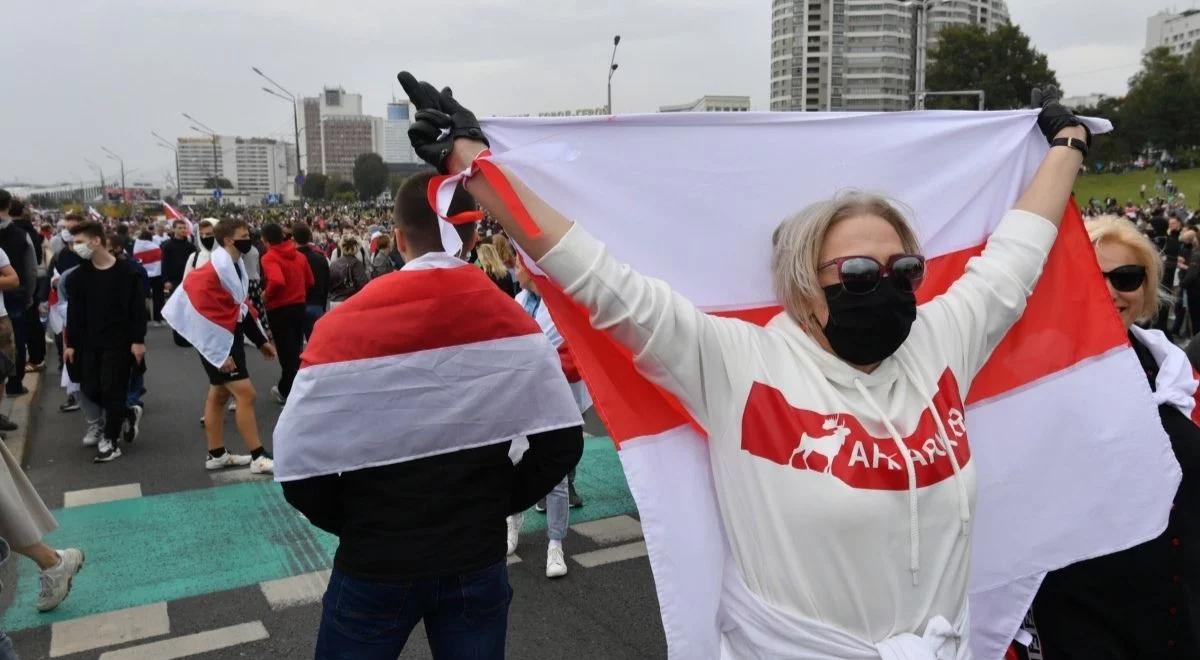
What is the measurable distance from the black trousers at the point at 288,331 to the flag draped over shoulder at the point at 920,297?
7138 millimetres

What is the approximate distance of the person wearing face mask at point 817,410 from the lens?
5.67 ft

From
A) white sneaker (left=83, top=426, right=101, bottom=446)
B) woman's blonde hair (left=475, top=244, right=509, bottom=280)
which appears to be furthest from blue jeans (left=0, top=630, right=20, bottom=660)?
white sneaker (left=83, top=426, right=101, bottom=446)

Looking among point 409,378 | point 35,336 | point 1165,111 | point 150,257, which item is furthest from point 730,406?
point 1165,111

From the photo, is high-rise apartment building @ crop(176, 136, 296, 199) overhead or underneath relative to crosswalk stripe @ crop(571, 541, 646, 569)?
overhead

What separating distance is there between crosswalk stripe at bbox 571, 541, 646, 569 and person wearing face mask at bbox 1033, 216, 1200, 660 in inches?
112

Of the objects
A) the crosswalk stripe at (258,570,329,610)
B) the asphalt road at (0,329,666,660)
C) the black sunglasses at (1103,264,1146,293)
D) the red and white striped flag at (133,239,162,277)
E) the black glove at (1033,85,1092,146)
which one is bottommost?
the asphalt road at (0,329,666,660)

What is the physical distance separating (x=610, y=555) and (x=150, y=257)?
1295 cm

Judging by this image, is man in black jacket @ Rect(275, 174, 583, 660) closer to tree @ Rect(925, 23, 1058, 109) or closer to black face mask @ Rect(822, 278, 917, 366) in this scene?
black face mask @ Rect(822, 278, 917, 366)

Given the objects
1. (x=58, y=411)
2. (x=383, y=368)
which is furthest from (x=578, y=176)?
(x=58, y=411)

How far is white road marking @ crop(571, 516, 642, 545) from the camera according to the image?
5.41 meters

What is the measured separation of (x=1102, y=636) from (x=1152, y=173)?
7426 centimetres

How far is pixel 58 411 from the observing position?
887 centimetres

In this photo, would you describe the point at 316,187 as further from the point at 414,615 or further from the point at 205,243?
the point at 414,615

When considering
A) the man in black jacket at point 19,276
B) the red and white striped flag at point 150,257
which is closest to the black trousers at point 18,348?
the man in black jacket at point 19,276
